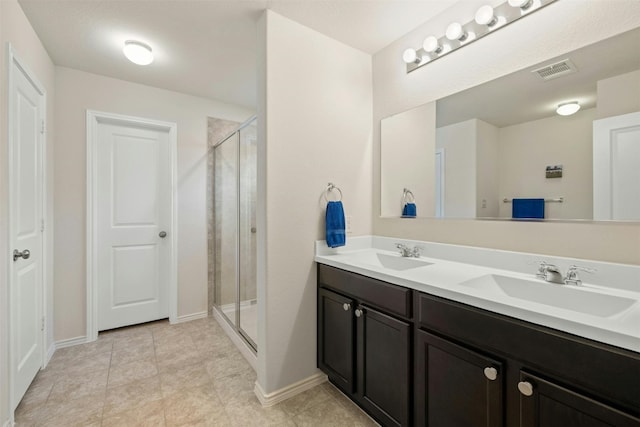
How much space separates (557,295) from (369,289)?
814 millimetres

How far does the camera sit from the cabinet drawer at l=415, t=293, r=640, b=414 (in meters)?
0.76

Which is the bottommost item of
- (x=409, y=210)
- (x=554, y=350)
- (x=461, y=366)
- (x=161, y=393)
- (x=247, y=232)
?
(x=161, y=393)

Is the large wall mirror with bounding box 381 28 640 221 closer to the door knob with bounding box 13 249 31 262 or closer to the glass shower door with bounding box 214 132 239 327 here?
the glass shower door with bounding box 214 132 239 327

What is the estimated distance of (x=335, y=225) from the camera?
1.91m

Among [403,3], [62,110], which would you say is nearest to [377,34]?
[403,3]

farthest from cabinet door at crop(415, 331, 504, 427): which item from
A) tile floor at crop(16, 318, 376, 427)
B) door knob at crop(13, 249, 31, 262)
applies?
door knob at crop(13, 249, 31, 262)

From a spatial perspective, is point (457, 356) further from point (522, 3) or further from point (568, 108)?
point (522, 3)

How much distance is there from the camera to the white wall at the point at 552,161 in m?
1.29

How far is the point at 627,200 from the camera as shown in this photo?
1171mm

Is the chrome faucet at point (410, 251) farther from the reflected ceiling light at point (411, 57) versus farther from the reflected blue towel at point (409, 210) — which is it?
the reflected ceiling light at point (411, 57)

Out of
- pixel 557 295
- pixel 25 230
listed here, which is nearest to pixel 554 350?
→ pixel 557 295

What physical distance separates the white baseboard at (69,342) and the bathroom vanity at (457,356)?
2.27m

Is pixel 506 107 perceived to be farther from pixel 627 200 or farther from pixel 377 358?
pixel 377 358

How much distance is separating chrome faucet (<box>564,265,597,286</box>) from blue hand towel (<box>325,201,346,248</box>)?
1.17 metres
